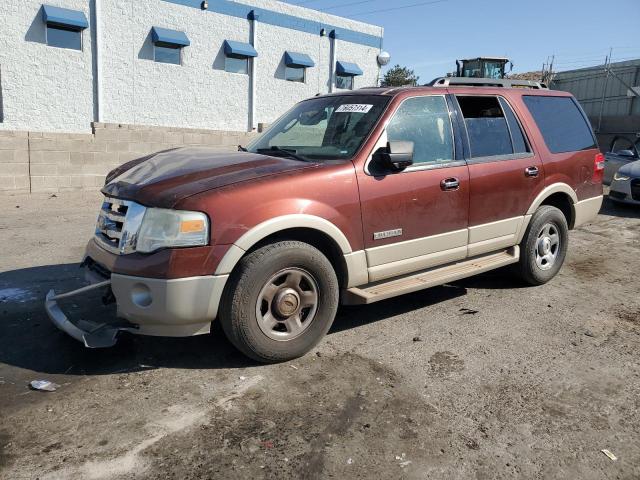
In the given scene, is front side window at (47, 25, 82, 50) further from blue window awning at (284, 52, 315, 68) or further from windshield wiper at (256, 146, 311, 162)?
windshield wiper at (256, 146, 311, 162)

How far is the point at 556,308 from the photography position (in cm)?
507

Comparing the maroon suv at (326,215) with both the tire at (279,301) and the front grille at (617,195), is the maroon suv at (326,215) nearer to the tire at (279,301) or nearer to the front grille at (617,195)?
the tire at (279,301)

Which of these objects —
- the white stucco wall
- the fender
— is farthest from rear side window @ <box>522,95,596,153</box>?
the white stucco wall

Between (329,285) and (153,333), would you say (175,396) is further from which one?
(329,285)

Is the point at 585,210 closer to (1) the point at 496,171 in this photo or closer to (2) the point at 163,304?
(1) the point at 496,171

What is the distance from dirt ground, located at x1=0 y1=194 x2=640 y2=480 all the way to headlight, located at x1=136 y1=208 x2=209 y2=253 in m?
0.91

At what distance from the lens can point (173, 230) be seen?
3320 mm

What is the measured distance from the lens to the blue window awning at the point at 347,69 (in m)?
21.5

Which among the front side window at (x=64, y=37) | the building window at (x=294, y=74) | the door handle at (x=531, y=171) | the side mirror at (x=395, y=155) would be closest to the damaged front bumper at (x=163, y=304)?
the side mirror at (x=395, y=155)

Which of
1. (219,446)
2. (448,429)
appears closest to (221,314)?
(219,446)

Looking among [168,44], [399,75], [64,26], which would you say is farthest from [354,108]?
[399,75]

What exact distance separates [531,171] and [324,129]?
212 centimetres

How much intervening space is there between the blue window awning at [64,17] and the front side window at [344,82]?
33.1ft

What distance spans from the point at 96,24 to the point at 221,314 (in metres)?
14.7
